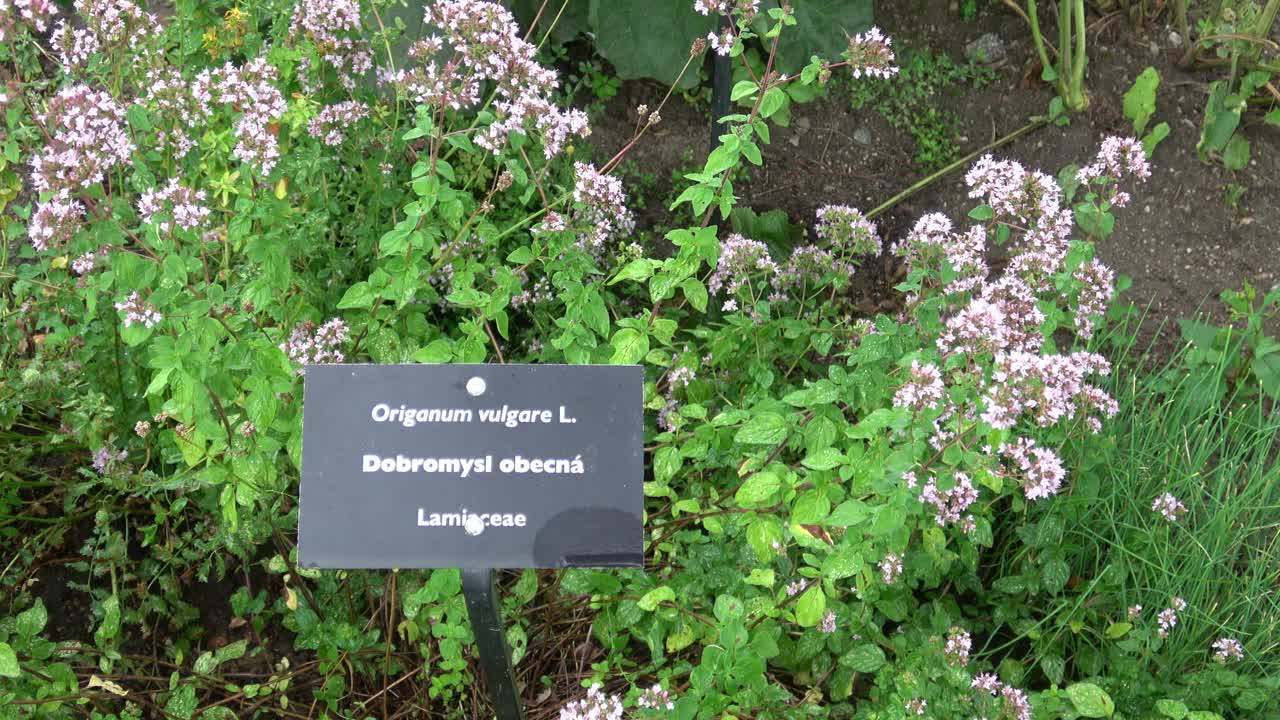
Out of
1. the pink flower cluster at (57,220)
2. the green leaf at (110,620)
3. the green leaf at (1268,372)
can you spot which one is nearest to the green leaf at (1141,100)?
the green leaf at (1268,372)

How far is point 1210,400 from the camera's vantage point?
299 centimetres

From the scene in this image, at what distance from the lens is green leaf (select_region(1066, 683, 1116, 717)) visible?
6.92 feet

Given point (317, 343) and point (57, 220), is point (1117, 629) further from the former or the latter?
point (57, 220)

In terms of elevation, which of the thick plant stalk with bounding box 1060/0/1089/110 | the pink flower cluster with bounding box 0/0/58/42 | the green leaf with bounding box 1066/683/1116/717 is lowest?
the green leaf with bounding box 1066/683/1116/717

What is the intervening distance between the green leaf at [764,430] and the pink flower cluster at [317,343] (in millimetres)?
969

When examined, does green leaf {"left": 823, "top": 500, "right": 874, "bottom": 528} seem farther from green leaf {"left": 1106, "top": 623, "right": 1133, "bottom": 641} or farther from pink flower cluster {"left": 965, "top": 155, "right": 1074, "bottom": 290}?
green leaf {"left": 1106, "top": 623, "right": 1133, "bottom": 641}

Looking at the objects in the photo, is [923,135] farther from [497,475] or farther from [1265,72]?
[497,475]

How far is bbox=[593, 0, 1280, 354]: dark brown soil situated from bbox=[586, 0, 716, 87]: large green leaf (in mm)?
309

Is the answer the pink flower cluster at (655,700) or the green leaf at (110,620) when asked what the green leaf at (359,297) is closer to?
the green leaf at (110,620)

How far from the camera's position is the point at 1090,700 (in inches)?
83.9

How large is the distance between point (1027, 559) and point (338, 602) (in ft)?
6.20

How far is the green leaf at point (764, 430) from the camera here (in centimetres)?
205

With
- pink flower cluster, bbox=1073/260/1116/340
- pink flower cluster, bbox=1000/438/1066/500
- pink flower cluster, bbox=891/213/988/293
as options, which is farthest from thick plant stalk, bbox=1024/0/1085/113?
pink flower cluster, bbox=1000/438/1066/500

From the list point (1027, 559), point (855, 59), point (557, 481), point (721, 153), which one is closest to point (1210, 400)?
point (1027, 559)
